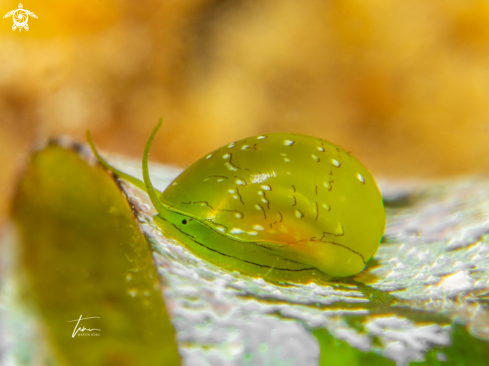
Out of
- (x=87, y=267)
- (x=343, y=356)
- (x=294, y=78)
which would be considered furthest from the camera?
(x=294, y=78)

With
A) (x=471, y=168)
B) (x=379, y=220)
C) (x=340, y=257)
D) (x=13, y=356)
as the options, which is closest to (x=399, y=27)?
(x=471, y=168)

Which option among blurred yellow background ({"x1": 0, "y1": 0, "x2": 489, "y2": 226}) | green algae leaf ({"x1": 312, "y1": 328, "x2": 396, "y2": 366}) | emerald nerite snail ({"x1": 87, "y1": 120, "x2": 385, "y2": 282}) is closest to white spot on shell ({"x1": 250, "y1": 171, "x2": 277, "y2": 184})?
emerald nerite snail ({"x1": 87, "y1": 120, "x2": 385, "y2": 282})

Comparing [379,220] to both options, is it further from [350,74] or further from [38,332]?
[350,74]
